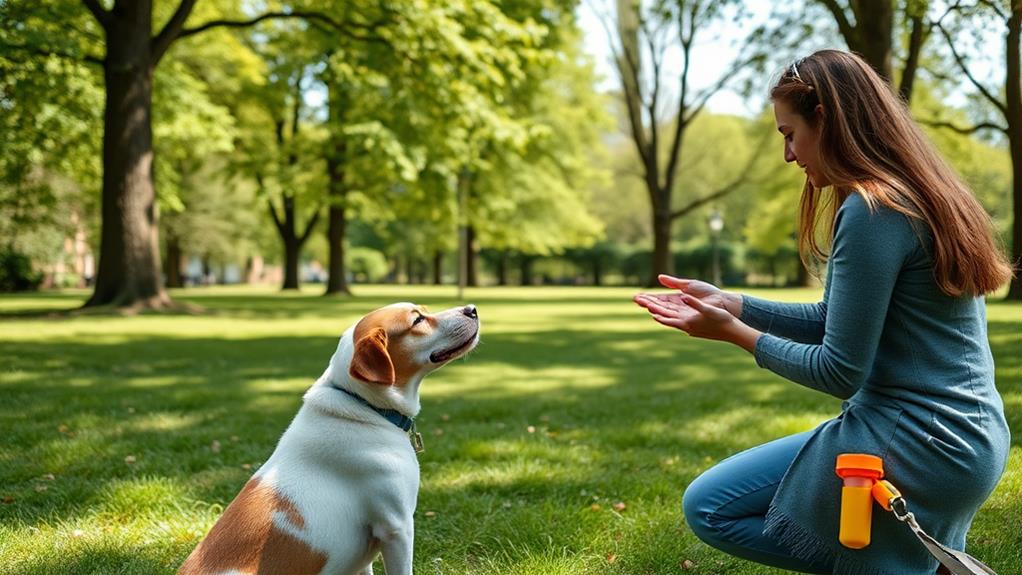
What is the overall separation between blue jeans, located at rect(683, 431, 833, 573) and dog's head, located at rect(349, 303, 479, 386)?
1.22 m

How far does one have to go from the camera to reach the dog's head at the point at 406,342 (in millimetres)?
3129

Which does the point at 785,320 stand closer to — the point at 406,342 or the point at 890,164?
the point at 890,164

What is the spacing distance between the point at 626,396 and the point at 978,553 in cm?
490

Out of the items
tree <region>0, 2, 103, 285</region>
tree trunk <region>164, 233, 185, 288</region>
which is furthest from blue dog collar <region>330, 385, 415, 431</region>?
tree trunk <region>164, 233, 185, 288</region>

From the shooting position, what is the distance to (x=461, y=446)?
607 centimetres

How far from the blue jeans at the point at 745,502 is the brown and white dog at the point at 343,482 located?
3.88 ft

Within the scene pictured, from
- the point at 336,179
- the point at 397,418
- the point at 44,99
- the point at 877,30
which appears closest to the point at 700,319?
the point at 397,418

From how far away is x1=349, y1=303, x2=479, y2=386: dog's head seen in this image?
3129 mm

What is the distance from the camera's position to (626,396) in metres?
8.64

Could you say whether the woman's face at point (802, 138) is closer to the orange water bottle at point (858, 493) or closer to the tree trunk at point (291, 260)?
the orange water bottle at point (858, 493)

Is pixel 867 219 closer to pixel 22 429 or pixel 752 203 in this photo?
pixel 22 429

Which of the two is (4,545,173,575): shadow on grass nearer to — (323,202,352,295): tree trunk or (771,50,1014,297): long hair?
(771,50,1014,297): long hair

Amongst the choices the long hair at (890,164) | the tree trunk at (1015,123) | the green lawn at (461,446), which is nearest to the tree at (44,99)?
the green lawn at (461,446)

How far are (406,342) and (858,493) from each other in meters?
1.87
